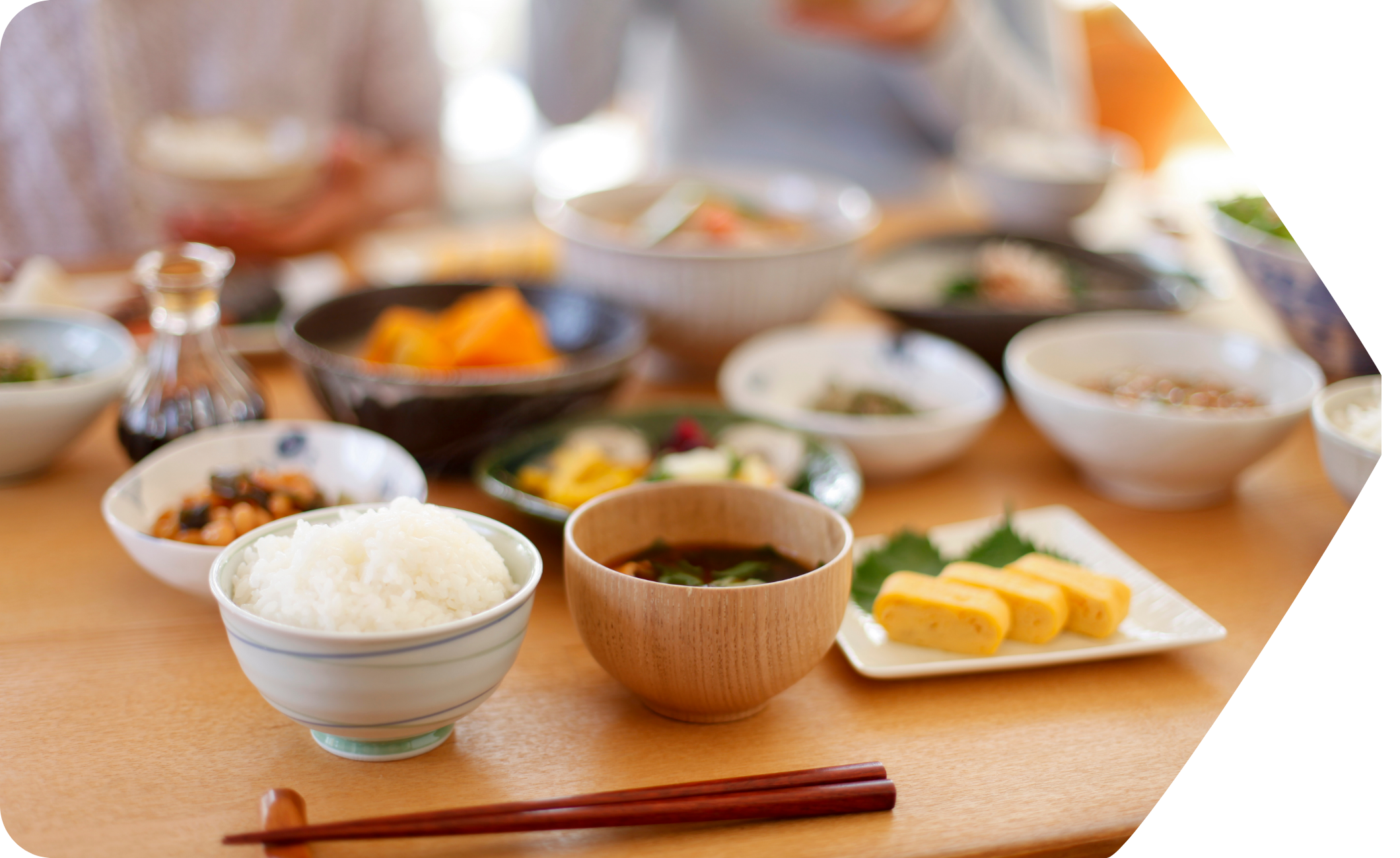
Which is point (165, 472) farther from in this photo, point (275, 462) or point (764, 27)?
point (764, 27)

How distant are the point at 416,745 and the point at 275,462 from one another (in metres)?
0.52

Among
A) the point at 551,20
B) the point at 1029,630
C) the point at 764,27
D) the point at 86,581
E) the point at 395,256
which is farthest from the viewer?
the point at 764,27

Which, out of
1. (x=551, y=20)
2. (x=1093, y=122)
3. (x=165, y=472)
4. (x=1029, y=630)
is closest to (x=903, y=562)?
(x=1029, y=630)

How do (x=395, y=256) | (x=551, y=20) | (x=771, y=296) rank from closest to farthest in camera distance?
(x=771, y=296) < (x=395, y=256) < (x=551, y=20)

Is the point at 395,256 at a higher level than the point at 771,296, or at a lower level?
lower

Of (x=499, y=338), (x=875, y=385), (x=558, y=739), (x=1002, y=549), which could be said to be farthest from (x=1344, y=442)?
(x=499, y=338)

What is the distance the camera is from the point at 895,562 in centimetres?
128

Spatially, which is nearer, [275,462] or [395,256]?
[275,462]

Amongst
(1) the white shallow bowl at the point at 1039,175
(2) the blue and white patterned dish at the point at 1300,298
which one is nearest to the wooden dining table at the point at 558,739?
(2) the blue and white patterned dish at the point at 1300,298

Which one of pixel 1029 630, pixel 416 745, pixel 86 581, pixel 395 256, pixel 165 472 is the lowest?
pixel 395 256

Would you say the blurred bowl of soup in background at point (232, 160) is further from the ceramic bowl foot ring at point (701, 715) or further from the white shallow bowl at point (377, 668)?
the ceramic bowl foot ring at point (701, 715)

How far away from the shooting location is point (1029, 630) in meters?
1.13

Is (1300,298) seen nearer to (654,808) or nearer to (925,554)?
(925,554)

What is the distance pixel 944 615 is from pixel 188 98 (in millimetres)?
2781
